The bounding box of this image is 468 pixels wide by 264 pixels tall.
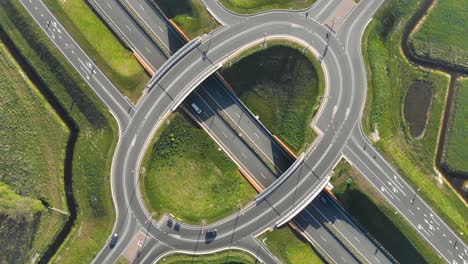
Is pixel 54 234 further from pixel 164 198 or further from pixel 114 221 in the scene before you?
pixel 164 198

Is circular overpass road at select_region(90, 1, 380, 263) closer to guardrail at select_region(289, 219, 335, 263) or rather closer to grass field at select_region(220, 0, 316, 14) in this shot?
guardrail at select_region(289, 219, 335, 263)

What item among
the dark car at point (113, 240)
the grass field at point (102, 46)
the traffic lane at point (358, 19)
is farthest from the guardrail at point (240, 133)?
the dark car at point (113, 240)

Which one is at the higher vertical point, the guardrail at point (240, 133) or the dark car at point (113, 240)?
the guardrail at point (240, 133)

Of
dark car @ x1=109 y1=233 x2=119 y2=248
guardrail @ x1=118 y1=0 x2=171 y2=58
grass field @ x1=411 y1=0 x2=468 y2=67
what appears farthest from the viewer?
grass field @ x1=411 y1=0 x2=468 y2=67

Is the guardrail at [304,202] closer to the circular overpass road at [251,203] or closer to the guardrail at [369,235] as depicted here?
the circular overpass road at [251,203]

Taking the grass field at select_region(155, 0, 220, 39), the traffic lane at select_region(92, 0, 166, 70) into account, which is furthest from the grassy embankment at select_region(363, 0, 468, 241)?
the traffic lane at select_region(92, 0, 166, 70)

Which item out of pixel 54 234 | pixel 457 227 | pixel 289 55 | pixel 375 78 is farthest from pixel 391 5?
pixel 54 234

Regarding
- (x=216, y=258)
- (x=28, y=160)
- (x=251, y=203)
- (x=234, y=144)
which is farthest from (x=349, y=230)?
(x=28, y=160)
